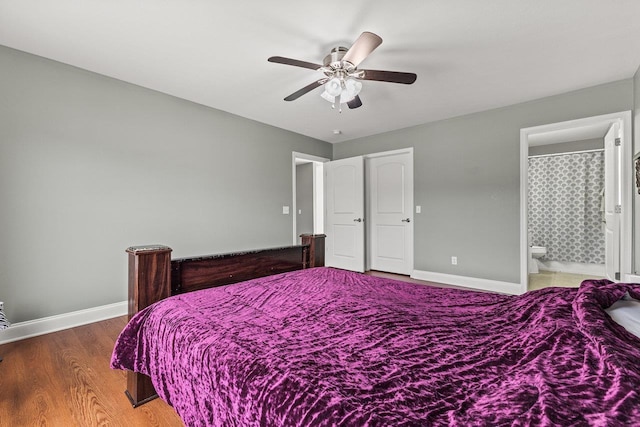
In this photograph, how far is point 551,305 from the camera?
1144 millimetres

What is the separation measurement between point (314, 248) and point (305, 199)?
13.7ft

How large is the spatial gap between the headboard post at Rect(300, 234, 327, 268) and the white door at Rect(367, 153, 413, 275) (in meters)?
2.37

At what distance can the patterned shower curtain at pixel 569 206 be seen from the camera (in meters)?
4.70

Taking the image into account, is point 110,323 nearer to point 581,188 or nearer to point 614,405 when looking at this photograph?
point 614,405

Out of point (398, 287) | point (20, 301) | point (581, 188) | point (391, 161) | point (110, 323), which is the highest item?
point (391, 161)

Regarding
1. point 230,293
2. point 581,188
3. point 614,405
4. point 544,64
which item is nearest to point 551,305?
point 614,405

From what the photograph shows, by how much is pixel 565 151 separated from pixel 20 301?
7.56m

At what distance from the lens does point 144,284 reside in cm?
156

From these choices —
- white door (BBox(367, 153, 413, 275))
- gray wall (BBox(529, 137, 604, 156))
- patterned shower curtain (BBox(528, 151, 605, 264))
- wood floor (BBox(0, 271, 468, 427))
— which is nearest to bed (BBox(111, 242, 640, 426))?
wood floor (BBox(0, 271, 468, 427))

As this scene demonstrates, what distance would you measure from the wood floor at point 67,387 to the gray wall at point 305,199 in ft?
14.8

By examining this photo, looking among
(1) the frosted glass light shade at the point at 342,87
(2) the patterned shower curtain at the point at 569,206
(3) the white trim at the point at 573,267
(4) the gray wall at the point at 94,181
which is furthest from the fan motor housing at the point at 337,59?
(3) the white trim at the point at 573,267

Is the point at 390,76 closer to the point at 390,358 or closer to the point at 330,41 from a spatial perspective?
the point at 330,41

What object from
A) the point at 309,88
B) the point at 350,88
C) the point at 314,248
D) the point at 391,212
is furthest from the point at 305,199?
the point at 350,88

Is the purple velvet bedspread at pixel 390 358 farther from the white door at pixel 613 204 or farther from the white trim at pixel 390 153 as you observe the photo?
the white trim at pixel 390 153
